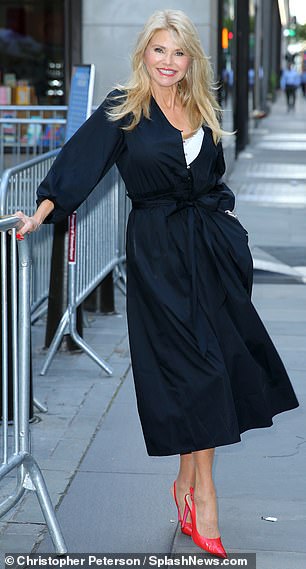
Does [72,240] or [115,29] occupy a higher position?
[115,29]

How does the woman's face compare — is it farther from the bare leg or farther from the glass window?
the glass window

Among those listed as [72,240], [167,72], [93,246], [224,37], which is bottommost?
[93,246]

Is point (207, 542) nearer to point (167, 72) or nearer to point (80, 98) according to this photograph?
point (167, 72)

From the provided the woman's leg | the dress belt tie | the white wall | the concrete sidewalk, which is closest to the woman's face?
the dress belt tie

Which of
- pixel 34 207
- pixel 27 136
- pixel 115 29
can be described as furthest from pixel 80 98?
pixel 115 29

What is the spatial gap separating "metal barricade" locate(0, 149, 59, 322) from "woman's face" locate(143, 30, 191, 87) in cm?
183

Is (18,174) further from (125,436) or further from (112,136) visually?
(112,136)

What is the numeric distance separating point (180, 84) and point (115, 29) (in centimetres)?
860

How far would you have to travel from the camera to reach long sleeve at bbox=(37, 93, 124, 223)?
13.6 feet

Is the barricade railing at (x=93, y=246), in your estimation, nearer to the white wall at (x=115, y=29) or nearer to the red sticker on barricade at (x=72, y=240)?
the red sticker on barricade at (x=72, y=240)

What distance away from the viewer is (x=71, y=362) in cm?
712

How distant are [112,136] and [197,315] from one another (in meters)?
0.72

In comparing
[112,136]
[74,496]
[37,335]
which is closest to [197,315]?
[112,136]

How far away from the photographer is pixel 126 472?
511cm
